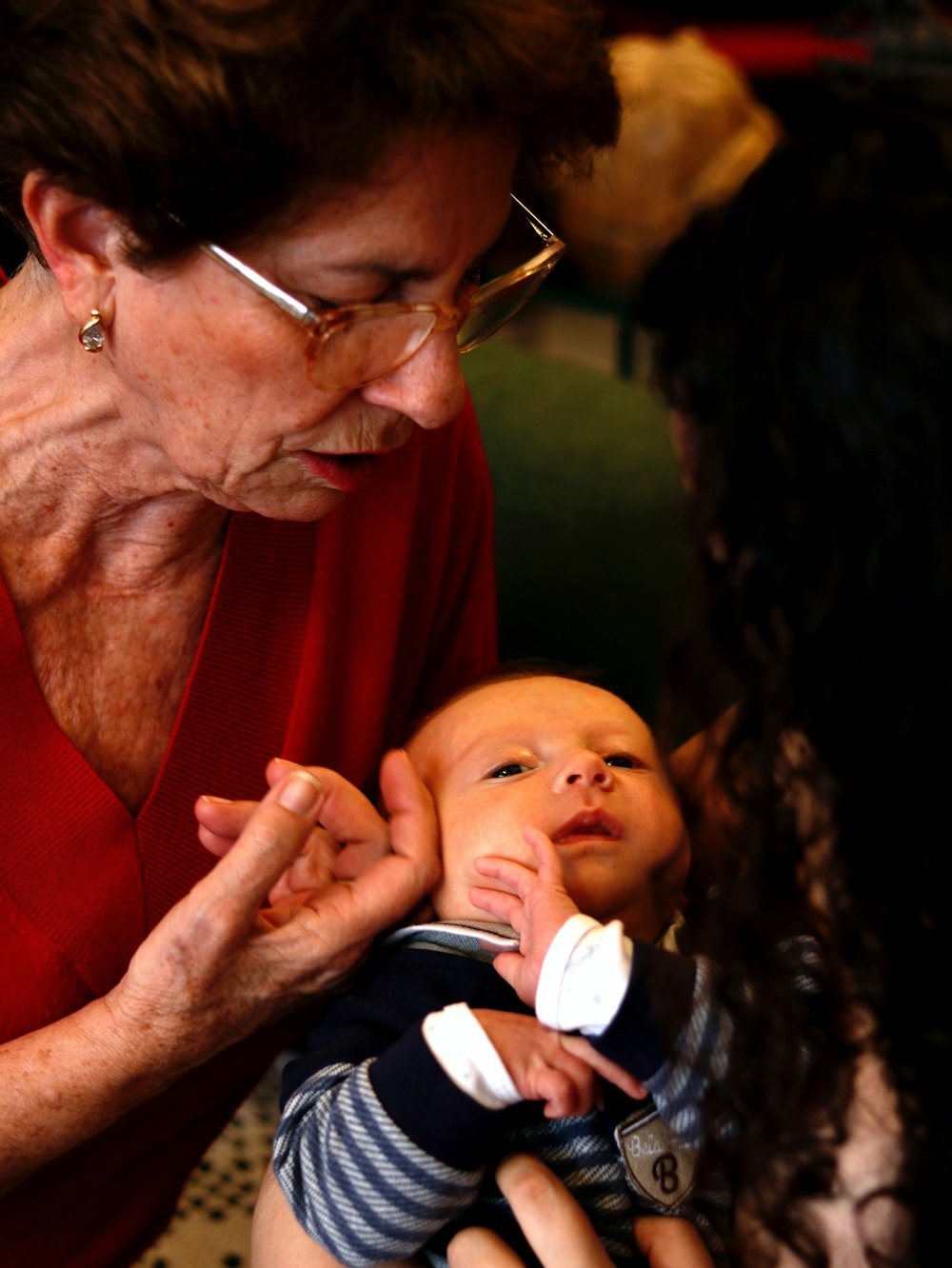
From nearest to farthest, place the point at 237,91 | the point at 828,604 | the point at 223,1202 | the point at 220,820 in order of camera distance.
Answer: the point at 828,604, the point at 237,91, the point at 220,820, the point at 223,1202

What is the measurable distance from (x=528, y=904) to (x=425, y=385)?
494 mm

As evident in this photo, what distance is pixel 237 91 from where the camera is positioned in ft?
3.76

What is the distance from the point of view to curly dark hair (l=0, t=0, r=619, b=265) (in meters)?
1.14

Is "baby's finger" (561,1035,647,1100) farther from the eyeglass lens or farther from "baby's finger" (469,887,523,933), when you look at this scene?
the eyeglass lens

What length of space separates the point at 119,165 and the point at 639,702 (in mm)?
1166

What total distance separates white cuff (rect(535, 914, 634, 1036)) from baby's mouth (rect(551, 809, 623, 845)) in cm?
21

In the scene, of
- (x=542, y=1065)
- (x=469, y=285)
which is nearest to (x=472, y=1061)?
(x=542, y=1065)

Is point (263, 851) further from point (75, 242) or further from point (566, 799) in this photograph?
point (75, 242)

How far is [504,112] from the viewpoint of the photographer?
1.25 m

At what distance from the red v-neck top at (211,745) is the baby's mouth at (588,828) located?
0.38 metres

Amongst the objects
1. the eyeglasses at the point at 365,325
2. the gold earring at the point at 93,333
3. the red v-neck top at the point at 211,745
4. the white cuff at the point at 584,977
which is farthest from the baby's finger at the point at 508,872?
the gold earring at the point at 93,333

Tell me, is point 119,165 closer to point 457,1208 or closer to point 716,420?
point 716,420

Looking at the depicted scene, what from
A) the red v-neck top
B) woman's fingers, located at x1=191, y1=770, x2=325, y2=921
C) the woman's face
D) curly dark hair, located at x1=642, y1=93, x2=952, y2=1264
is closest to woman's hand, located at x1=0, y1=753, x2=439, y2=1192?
woman's fingers, located at x1=191, y1=770, x2=325, y2=921

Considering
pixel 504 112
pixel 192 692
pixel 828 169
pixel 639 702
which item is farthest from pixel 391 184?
pixel 639 702
